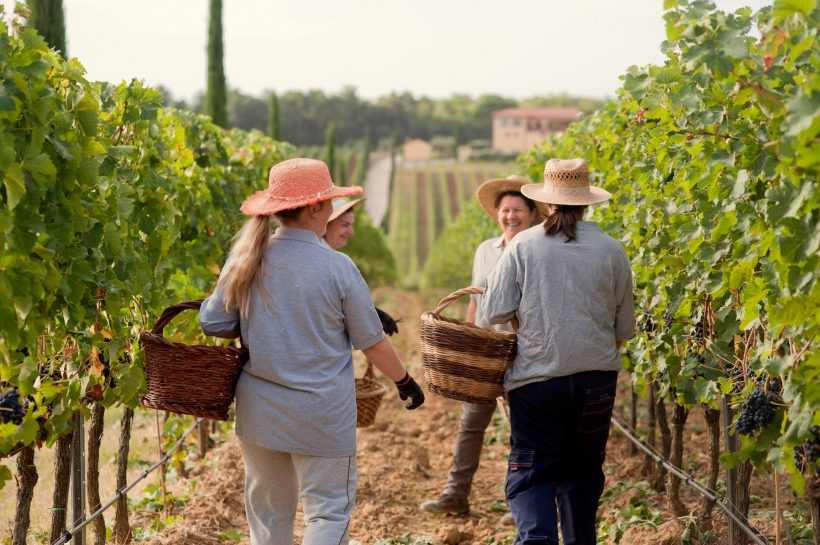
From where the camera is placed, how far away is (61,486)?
4.08 metres

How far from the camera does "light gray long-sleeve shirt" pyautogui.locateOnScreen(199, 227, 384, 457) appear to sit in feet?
11.2

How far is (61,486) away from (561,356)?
2.13 meters

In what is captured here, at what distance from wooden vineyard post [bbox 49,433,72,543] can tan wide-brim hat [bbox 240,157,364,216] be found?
53.1 inches

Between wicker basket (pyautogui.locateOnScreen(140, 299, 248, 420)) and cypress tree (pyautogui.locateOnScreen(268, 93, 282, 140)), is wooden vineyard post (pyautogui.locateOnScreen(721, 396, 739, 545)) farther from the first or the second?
cypress tree (pyautogui.locateOnScreen(268, 93, 282, 140))

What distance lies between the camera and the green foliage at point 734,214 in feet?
8.77

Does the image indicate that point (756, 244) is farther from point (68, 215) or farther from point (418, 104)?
point (418, 104)

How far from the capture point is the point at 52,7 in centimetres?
965

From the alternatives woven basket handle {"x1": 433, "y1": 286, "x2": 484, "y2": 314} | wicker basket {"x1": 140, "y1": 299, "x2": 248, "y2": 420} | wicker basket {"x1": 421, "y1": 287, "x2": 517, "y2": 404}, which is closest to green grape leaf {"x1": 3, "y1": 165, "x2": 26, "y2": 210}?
wicker basket {"x1": 140, "y1": 299, "x2": 248, "y2": 420}

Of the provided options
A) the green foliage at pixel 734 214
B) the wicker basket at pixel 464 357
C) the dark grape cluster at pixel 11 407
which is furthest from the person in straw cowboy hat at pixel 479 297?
the dark grape cluster at pixel 11 407

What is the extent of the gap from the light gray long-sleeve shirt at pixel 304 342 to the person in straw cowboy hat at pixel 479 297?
171 cm

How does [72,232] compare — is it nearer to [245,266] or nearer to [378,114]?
[245,266]

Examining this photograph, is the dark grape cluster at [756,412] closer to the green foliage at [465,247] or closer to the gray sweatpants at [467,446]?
the gray sweatpants at [467,446]

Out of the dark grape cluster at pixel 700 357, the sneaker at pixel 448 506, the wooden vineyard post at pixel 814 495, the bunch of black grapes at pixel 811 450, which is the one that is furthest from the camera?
the sneaker at pixel 448 506

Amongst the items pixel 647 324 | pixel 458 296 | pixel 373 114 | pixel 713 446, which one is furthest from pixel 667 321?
pixel 373 114
